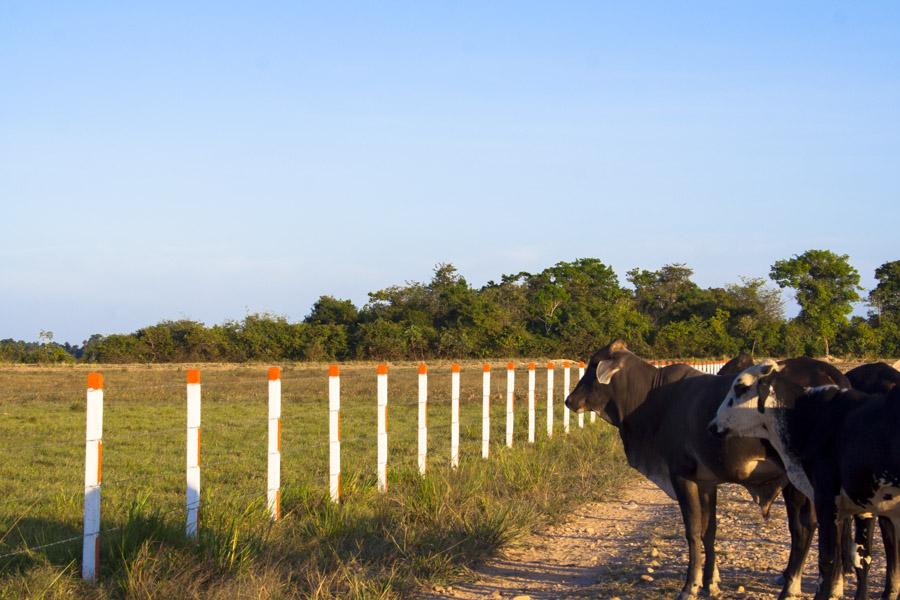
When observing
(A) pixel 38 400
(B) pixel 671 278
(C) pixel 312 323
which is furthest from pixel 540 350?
(A) pixel 38 400

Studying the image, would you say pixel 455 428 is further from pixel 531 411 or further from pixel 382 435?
pixel 531 411

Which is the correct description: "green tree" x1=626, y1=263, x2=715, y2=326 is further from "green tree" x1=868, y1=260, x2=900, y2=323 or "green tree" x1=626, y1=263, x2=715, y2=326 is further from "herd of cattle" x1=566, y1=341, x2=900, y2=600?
"herd of cattle" x1=566, y1=341, x2=900, y2=600

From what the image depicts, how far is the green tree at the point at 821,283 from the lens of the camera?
6366 centimetres

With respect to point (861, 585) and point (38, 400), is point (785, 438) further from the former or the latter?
point (38, 400)

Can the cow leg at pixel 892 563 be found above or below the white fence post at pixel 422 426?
below

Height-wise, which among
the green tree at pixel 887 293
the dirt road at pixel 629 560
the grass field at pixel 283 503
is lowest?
the dirt road at pixel 629 560

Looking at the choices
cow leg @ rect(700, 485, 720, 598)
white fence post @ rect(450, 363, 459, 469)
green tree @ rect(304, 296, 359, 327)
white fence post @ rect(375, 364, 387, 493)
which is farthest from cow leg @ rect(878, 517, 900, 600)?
green tree @ rect(304, 296, 359, 327)

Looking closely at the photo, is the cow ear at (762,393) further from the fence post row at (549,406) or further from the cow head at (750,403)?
the fence post row at (549,406)

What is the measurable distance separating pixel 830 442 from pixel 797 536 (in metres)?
1.30

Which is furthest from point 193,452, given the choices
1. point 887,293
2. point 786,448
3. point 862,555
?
point 887,293

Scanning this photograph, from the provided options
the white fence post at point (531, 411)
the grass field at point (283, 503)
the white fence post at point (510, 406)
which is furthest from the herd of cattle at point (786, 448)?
the white fence post at point (531, 411)

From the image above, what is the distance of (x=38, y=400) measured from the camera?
87.3ft

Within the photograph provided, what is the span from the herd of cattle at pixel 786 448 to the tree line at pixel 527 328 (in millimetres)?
46845

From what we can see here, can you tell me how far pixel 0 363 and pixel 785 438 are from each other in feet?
169
